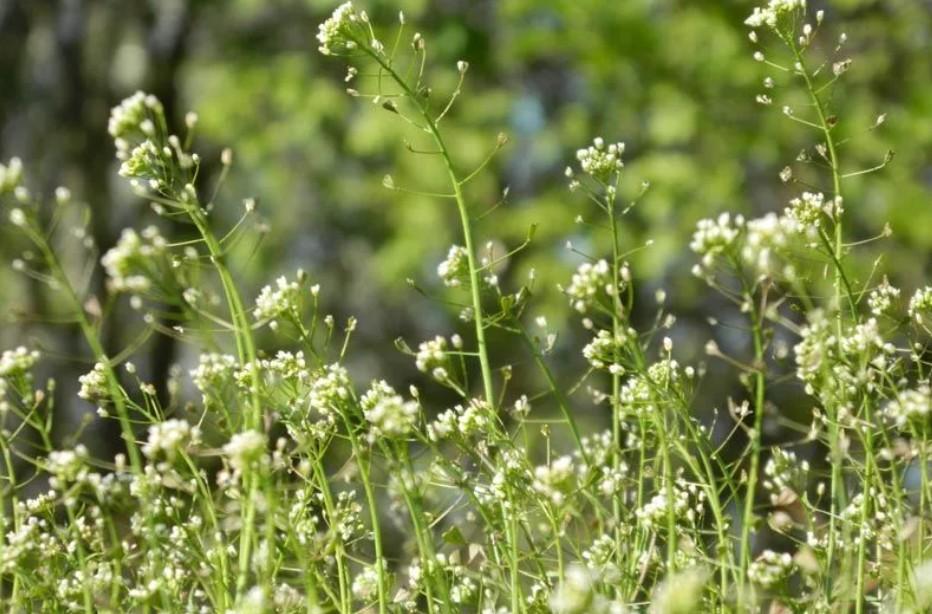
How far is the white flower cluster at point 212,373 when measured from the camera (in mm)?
1275

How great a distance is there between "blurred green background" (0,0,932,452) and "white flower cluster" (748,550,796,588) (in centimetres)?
468

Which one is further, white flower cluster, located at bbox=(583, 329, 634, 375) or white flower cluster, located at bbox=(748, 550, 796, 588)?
white flower cluster, located at bbox=(583, 329, 634, 375)

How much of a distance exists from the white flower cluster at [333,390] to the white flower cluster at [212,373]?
0.09m

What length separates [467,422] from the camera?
1.41 metres

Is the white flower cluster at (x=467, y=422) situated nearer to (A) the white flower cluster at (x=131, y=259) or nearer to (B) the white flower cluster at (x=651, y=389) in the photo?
(B) the white flower cluster at (x=651, y=389)

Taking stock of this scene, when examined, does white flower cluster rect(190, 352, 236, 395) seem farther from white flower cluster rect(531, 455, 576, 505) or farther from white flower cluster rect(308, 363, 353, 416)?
white flower cluster rect(531, 455, 576, 505)

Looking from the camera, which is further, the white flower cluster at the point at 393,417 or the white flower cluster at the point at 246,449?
the white flower cluster at the point at 393,417

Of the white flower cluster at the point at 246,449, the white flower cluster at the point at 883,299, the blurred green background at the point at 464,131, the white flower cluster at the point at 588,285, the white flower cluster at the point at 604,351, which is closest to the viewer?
the white flower cluster at the point at 246,449

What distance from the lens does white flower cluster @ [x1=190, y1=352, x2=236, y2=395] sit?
4.18ft

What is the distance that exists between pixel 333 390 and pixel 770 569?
1.41 feet

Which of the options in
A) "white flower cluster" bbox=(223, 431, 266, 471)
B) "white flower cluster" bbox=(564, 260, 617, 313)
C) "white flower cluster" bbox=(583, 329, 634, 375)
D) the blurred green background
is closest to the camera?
"white flower cluster" bbox=(223, 431, 266, 471)

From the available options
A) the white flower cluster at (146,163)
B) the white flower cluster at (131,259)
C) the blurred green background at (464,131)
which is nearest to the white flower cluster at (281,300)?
the white flower cluster at (146,163)

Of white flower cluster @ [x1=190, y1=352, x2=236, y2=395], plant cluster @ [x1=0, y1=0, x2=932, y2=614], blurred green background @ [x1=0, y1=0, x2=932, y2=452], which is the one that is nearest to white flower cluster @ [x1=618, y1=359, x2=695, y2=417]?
plant cluster @ [x1=0, y1=0, x2=932, y2=614]

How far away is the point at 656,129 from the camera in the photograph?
6918mm
